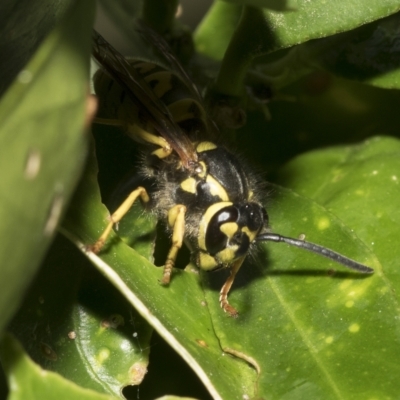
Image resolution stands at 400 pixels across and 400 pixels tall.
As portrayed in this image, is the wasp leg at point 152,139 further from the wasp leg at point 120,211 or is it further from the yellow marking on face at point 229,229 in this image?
the yellow marking on face at point 229,229

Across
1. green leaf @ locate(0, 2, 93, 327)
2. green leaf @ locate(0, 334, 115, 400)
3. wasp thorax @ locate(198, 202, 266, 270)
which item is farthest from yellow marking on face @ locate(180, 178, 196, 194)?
green leaf @ locate(0, 2, 93, 327)

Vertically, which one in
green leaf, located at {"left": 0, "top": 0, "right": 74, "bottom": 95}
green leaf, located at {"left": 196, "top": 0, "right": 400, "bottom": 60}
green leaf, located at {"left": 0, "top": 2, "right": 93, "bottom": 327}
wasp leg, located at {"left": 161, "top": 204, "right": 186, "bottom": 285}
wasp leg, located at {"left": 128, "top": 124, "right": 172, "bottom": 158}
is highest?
green leaf, located at {"left": 0, "top": 2, "right": 93, "bottom": 327}

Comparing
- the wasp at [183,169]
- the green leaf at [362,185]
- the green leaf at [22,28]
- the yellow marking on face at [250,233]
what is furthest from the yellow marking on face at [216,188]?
the green leaf at [22,28]

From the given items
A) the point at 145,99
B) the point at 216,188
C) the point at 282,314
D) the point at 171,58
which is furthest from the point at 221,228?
the point at 171,58

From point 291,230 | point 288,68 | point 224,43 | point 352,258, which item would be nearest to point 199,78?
point 224,43

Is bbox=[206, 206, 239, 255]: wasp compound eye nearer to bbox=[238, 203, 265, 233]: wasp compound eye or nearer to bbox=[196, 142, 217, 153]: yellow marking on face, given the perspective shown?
bbox=[238, 203, 265, 233]: wasp compound eye
